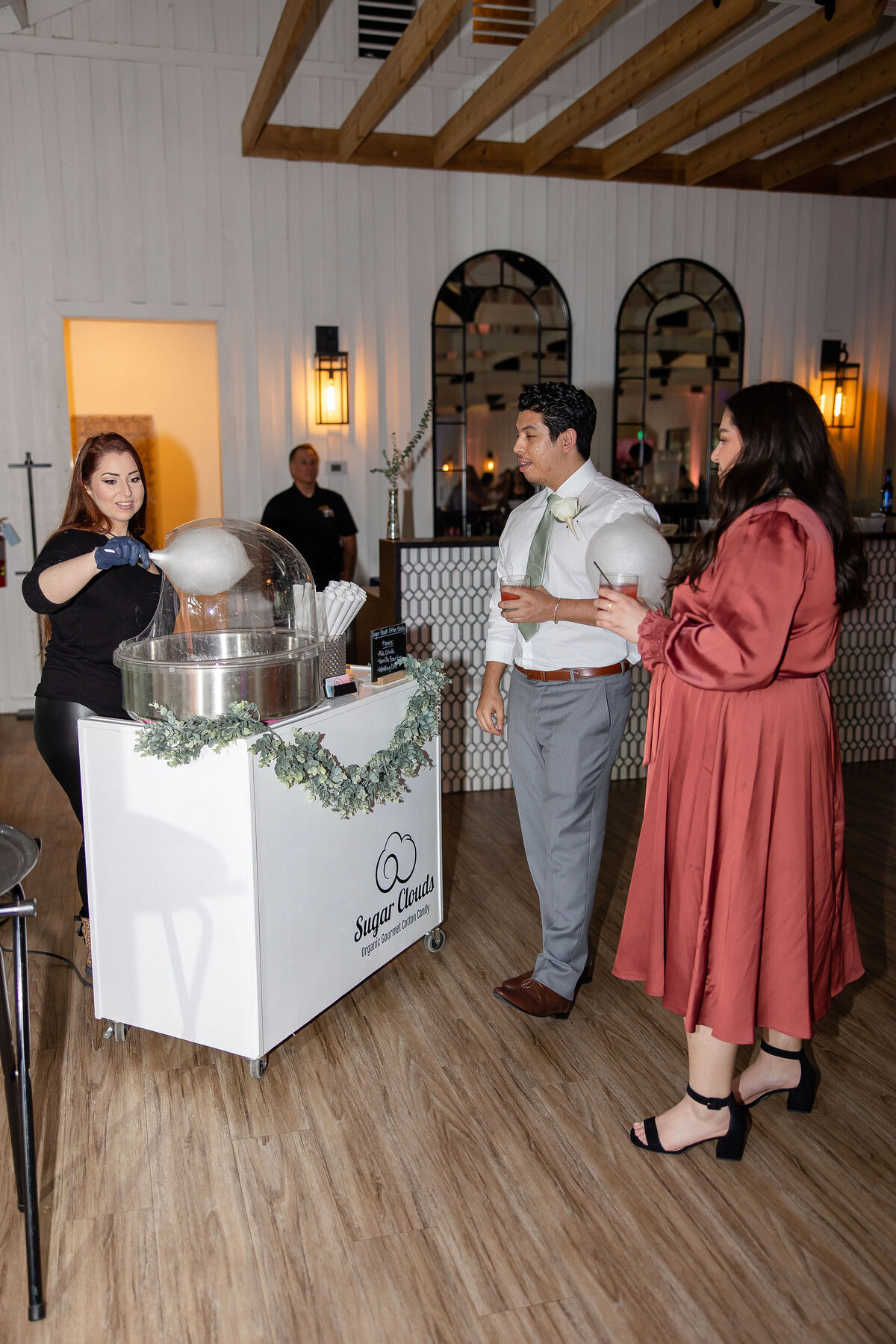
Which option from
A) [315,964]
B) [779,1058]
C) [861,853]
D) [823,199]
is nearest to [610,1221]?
[779,1058]

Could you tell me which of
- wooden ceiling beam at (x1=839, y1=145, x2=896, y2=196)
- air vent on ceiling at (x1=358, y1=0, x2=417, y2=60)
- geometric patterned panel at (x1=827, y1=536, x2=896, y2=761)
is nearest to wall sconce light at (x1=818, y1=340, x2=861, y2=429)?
wooden ceiling beam at (x1=839, y1=145, x2=896, y2=196)

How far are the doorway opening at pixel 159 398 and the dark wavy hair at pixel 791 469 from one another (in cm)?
767

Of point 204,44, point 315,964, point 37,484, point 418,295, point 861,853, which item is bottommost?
point 861,853

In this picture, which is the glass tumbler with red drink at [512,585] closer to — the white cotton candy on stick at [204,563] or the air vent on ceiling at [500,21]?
the white cotton candy on stick at [204,563]

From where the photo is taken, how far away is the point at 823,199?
8.25m

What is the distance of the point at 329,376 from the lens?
7.28m

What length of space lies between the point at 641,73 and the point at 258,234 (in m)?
2.76

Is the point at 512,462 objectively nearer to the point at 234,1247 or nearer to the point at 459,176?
the point at 459,176

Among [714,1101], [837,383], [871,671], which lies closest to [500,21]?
[837,383]

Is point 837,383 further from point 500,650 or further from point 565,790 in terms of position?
point 565,790

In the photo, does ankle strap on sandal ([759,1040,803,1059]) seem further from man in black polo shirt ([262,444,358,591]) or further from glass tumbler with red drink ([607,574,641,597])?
man in black polo shirt ([262,444,358,591])

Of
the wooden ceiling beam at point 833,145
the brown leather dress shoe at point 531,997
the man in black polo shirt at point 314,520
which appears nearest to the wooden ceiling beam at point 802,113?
the wooden ceiling beam at point 833,145

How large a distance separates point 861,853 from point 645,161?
225 inches

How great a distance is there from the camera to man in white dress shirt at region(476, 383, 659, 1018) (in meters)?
2.68
